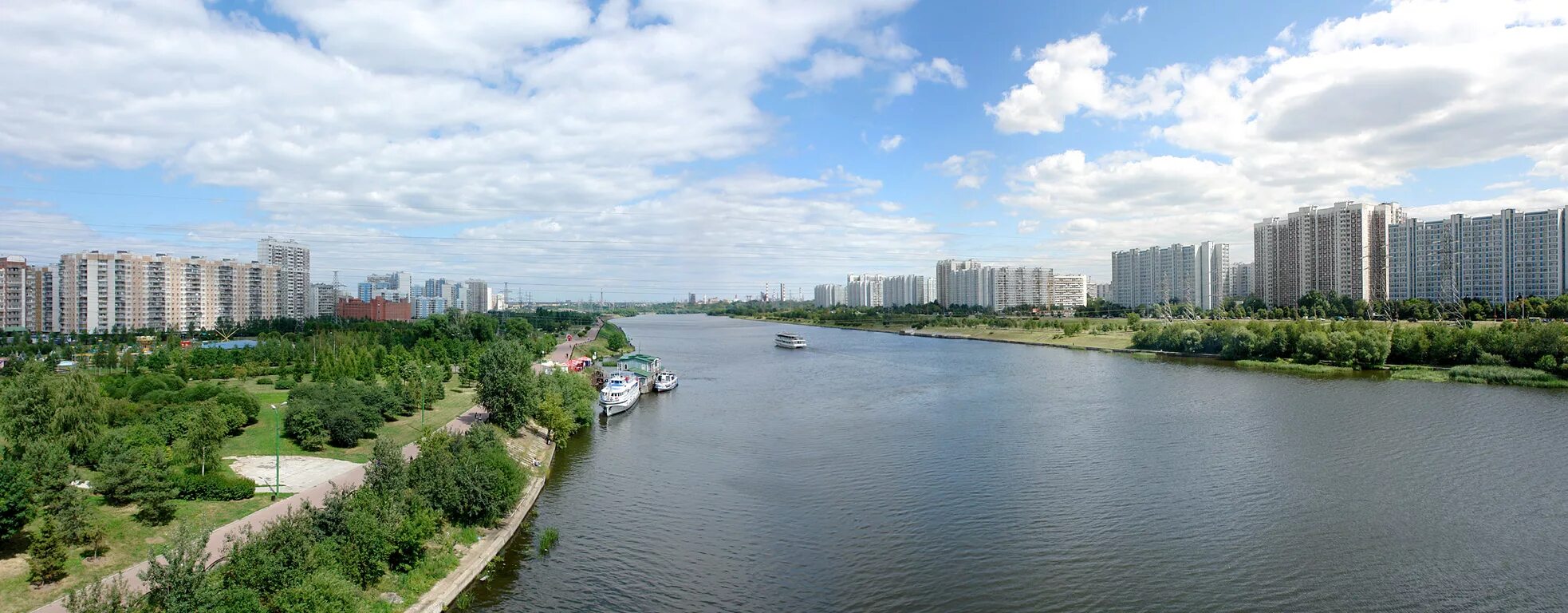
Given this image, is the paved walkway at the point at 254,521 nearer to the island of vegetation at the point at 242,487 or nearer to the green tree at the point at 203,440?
the island of vegetation at the point at 242,487

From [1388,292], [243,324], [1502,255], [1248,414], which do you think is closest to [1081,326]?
[1388,292]

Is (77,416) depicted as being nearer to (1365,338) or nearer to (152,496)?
(152,496)

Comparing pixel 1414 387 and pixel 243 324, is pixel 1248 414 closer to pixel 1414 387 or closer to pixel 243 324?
pixel 1414 387

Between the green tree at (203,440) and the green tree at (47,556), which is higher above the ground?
the green tree at (203,440)

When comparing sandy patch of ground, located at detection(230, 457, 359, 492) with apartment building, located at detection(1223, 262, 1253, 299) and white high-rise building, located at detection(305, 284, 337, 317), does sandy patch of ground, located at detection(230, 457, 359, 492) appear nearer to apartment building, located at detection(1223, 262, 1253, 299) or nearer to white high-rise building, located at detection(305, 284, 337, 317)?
white high-rise building, located at detection(305, 284, 337, 317)

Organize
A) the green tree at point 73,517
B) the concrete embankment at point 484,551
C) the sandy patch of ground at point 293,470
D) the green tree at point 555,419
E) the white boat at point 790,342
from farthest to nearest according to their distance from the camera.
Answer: the white boat at point 790,342
the green tree at point 555,419
the sandy patch of ground at point 293,470
the concrete embankment at point 484,551
the green tree at point 73,517

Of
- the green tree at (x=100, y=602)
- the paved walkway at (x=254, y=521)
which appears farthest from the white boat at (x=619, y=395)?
the green tree at (x=100, y=602)

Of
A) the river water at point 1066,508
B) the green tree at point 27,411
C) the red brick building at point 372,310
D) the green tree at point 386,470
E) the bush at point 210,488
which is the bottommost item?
the river water at point 1066,508

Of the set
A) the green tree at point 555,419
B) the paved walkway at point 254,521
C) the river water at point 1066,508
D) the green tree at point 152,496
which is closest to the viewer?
the paved walkway at point 254,521
